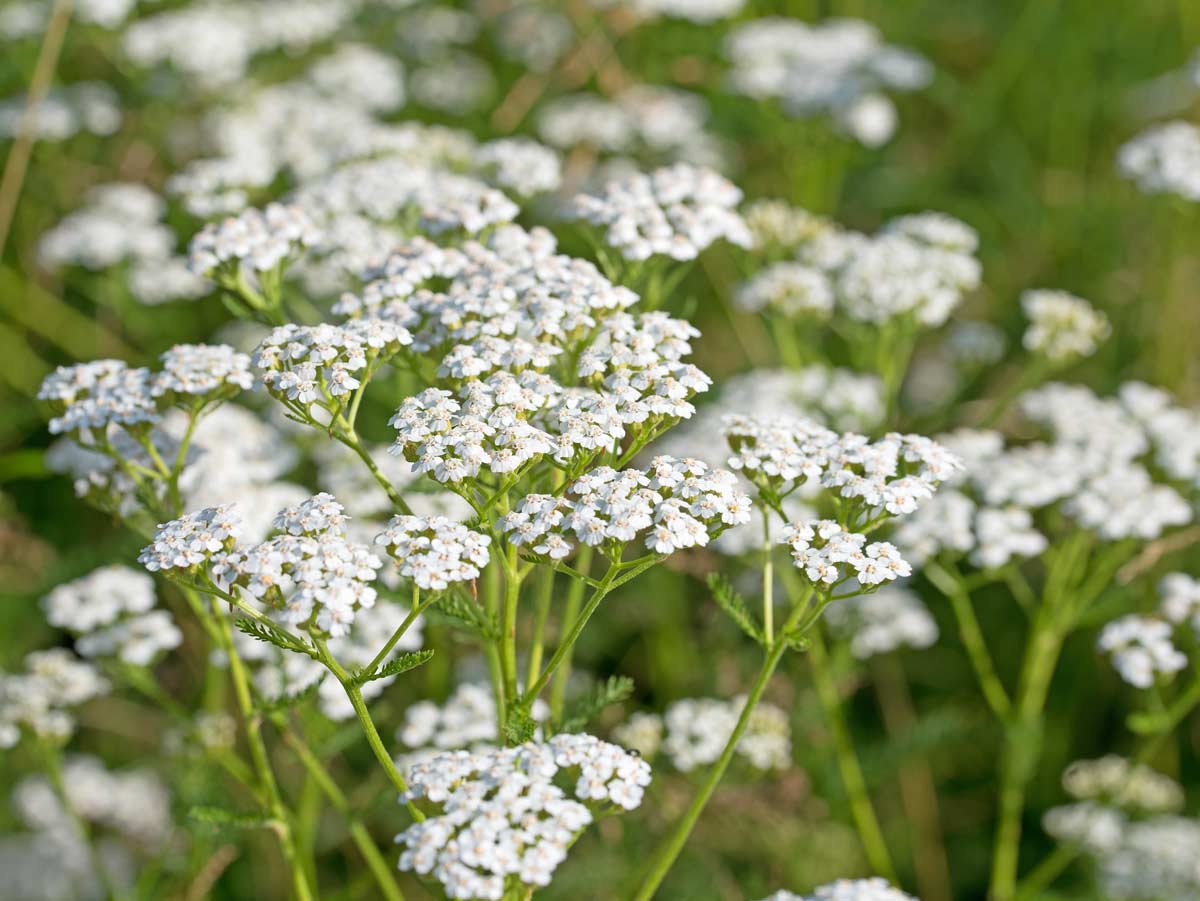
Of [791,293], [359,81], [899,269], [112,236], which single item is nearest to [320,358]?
[791,293]

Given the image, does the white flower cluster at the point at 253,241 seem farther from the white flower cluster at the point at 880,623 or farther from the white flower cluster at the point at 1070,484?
the white flower cluster at the point at 880,623

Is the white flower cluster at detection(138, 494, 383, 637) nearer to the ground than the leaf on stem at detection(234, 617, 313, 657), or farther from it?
farther from it

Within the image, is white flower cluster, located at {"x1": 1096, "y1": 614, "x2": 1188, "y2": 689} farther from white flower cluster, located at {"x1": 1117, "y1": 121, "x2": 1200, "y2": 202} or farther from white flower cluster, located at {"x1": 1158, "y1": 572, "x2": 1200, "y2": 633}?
white flower cluster, located at {"x1": 1117, "y1": 121, "x2": 1200, "y2": 202}

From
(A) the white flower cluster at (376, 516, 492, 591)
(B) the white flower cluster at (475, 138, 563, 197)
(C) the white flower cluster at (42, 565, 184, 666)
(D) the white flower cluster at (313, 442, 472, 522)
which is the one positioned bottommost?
(C) the white flower cluster at (42, 565, 184, 666)

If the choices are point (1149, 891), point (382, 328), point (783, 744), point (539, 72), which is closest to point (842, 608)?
point (783, 744)

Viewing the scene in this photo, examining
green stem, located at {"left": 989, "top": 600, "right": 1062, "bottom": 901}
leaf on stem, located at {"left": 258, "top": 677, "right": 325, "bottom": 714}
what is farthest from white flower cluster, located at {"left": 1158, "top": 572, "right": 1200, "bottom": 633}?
leaf on stem, located at {"left": 258, "top": 677, "right": 325, "bottom": 714}

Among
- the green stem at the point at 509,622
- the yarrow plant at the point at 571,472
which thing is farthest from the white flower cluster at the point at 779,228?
the green stem at the point at 509,622
